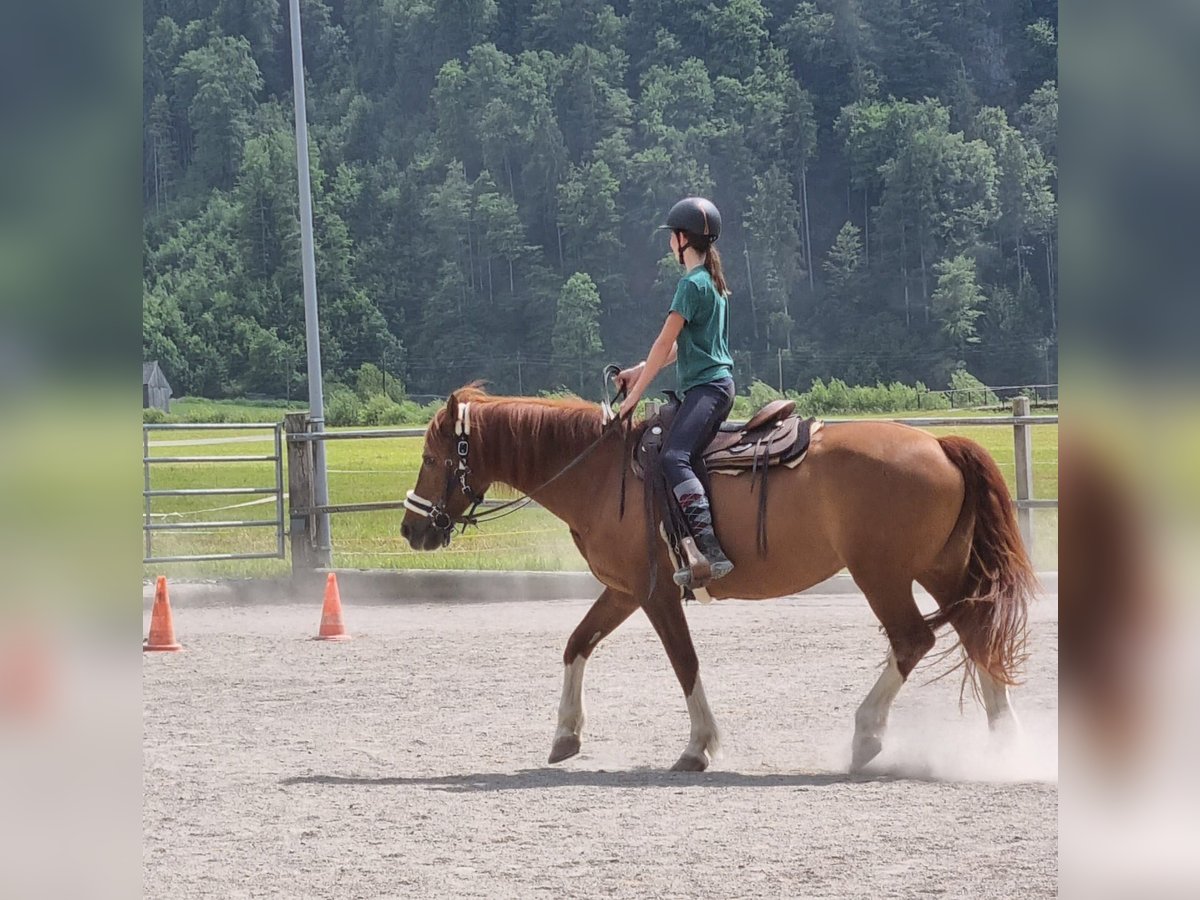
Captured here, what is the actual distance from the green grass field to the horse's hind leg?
1712 millimetres

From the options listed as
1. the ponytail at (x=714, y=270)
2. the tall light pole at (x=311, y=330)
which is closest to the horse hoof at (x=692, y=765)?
the ponytail at (x=714, y=270)

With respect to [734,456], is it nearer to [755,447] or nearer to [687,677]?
[755,447]

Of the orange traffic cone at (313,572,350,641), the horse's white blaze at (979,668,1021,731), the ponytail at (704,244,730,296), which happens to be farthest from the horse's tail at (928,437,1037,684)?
the orange traffic cone at (313,572,350,641)

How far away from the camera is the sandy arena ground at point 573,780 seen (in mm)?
3773

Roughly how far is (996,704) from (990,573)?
20.6 inches

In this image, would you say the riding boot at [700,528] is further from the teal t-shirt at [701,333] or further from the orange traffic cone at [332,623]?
the orange traffic cone at [332,623]

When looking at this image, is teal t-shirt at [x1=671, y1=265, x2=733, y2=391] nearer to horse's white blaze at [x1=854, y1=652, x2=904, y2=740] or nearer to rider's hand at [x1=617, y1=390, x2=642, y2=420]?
rider's hand at [x1=617, y1=390, x2=642, y2=420]

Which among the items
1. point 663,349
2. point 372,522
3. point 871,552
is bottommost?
point 372,522

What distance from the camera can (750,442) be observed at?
545 centimetres

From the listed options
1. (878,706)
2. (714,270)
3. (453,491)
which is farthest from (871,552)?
(453,491)

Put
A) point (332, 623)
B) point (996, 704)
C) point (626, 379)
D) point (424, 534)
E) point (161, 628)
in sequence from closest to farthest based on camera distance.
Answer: point (996, 704)
point (626, 379)
point (424, 534)
point (161, 628)
point (332, 623)

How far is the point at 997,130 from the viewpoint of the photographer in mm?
54406

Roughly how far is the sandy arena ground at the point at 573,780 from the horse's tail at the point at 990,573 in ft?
1.36
